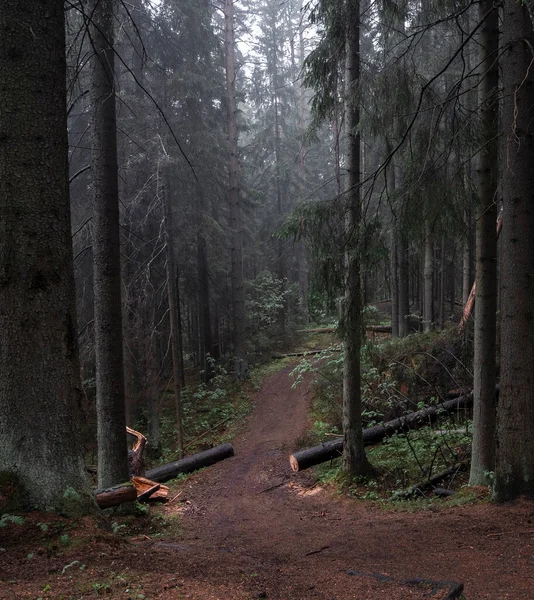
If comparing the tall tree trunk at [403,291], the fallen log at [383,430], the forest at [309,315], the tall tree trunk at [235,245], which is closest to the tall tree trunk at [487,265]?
the forest at [309,315]

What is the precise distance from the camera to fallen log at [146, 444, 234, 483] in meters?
11.1

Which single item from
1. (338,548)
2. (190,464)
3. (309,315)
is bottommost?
(190,464)

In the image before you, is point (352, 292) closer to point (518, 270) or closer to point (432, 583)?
point (518, 270)

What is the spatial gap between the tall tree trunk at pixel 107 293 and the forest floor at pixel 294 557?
1491 millimetres

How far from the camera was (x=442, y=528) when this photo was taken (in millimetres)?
5121

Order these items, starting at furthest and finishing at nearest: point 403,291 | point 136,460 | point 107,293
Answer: point 403,291 < point 136,460 < point 107,293

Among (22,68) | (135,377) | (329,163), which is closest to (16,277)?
(22,68)

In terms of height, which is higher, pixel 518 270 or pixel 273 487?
pixel 518 270

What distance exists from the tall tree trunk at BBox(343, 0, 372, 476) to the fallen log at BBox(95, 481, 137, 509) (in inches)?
156

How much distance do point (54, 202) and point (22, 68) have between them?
107 centimetres

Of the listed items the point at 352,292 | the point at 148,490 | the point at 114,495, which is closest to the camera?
the point at 114,495

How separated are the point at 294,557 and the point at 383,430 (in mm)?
6251

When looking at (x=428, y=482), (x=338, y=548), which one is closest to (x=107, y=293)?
(x=338, y=548)

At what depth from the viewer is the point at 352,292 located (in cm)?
718
